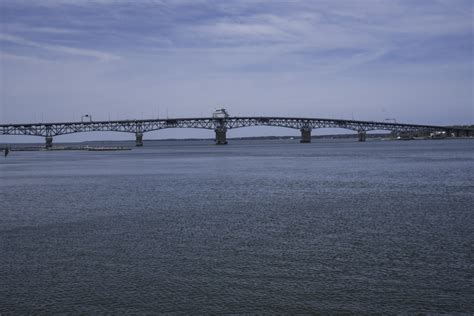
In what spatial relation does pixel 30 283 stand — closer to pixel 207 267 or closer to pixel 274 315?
pixel 207 267

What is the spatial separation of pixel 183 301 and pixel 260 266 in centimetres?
367

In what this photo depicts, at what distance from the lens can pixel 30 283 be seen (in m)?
15.6

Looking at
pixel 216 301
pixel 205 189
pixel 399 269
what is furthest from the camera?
pixel 205 189

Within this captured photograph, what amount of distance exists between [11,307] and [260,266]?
7.26 m

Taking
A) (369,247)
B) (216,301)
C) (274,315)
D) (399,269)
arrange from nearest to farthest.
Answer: (274,315) < (216,301) < (399,269) < (369,247)

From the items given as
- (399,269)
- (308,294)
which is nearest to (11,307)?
(308,294)

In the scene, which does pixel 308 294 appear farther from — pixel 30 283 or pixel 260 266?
pixel 30 283

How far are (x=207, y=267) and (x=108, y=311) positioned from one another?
429 cm

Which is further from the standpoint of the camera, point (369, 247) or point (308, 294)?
point (369, 247)

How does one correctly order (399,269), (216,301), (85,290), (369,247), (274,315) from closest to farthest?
(274,315), (216,301), (85,290), (399,269), (369,247)

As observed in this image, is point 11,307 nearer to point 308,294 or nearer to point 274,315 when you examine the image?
point 274,315

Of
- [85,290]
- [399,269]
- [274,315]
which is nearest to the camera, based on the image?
[274,315]

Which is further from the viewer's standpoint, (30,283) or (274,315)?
(30,283)

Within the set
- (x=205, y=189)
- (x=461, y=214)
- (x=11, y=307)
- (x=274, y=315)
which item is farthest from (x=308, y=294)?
(x=205, y=189)
